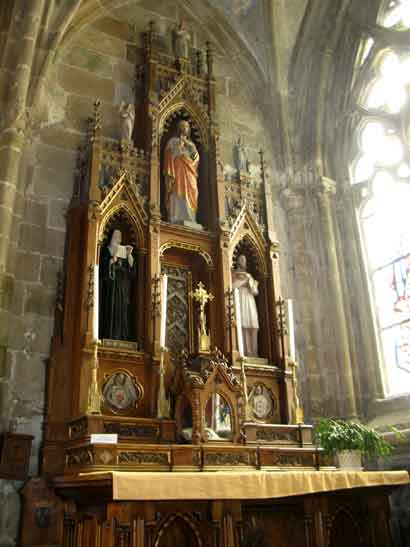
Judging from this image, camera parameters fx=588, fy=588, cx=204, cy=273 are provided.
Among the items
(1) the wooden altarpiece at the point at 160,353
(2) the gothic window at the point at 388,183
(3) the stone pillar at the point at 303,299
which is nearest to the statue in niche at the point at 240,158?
(1) the wooden altarpiece at the point at 160,353

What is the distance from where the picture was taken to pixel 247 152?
1007cm

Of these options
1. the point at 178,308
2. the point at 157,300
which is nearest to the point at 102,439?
the point at 157,300

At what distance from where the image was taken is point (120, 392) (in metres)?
6.79

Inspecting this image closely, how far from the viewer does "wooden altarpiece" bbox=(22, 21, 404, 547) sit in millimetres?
5367

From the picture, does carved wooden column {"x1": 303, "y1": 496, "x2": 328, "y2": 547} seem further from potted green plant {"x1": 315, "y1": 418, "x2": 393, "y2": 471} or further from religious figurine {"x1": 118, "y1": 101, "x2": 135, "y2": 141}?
religious figurine {"x1": 118, "y1": 101, "x2": 135, "y2": 141}

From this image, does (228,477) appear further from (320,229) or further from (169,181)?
(320,229)

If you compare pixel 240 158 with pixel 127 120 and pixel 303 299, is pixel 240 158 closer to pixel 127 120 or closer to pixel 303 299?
pixel 127 120

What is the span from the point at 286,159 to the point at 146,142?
9.05 feet

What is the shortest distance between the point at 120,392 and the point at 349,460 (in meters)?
2.68

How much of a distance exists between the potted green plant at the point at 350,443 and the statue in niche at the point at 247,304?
1698 millimetres

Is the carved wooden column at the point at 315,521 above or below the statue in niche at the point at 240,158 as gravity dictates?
below

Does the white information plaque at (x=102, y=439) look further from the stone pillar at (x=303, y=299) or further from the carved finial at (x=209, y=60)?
the carved finial at (x=209, y=60)

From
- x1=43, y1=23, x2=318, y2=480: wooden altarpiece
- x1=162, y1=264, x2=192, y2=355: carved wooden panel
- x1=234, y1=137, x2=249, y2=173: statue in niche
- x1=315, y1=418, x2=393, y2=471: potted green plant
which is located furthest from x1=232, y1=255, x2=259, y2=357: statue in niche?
x1=315, y1=418, x2=393, y2=471: potted green plant

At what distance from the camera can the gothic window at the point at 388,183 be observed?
865cm
